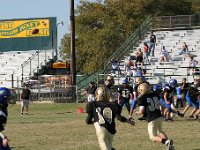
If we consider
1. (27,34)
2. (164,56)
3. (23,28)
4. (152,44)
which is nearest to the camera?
(164,56)

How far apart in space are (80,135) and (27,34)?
39.0 meters

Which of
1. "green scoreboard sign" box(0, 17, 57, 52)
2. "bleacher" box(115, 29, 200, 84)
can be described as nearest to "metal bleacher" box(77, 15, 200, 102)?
"bleacher" box(115, 29, 200, 84)

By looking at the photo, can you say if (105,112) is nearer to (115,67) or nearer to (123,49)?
(115,67)

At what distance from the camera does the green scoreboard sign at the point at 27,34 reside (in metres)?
54.8

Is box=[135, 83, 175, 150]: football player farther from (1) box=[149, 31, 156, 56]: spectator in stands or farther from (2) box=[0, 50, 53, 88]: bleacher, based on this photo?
(2) box=[0, 50, 53, 88]: bleacher

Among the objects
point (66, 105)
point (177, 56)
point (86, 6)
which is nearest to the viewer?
point (66, 105)

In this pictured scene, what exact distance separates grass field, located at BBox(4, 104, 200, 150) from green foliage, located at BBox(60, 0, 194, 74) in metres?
29.2

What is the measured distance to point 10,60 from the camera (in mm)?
53750

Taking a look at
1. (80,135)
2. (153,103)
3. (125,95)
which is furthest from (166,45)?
(153,103)

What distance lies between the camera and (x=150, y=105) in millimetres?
13945

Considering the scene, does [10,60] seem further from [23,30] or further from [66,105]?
[66,105]

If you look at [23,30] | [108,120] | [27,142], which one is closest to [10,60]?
[23,30]

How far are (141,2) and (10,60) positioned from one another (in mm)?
13026

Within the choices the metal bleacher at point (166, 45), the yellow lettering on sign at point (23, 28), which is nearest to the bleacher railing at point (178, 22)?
the metal bleacher at point (166, 45)
